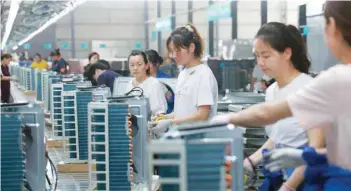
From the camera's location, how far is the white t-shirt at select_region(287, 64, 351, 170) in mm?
1841

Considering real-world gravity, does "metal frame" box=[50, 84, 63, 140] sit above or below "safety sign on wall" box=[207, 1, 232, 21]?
below

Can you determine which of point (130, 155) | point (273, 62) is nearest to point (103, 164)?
point (130, 155)

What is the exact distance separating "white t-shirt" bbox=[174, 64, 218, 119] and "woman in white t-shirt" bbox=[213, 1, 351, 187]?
1.36 m

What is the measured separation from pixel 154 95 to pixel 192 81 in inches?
46.0

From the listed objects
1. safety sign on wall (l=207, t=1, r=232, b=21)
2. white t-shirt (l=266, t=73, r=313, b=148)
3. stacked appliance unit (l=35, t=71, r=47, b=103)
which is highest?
safety sign on wall (l=207, t=1, r=232, b=21)

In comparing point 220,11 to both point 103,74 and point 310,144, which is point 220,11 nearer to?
point 103,74

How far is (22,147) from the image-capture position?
8.95ft

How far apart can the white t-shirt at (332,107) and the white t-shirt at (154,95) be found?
102 inches

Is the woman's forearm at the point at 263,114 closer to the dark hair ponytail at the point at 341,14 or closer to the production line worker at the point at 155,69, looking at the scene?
the dark hair ponytail at the point at 341,14

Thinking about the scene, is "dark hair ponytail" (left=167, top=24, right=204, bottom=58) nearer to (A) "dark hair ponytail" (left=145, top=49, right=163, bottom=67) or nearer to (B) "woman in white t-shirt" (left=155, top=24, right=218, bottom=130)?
(B) "woman in white t-shirt" (left=155, top=24, right=218, bottom=130)

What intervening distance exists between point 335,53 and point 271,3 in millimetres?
23522

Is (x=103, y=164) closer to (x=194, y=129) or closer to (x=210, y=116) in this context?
(x=210, y=116)

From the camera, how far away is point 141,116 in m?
3.47

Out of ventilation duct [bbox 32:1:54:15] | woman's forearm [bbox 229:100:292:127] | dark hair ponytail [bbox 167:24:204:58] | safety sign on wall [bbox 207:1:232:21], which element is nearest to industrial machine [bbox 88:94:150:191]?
dark hair ponytail [bbox 167:24:204:58]
